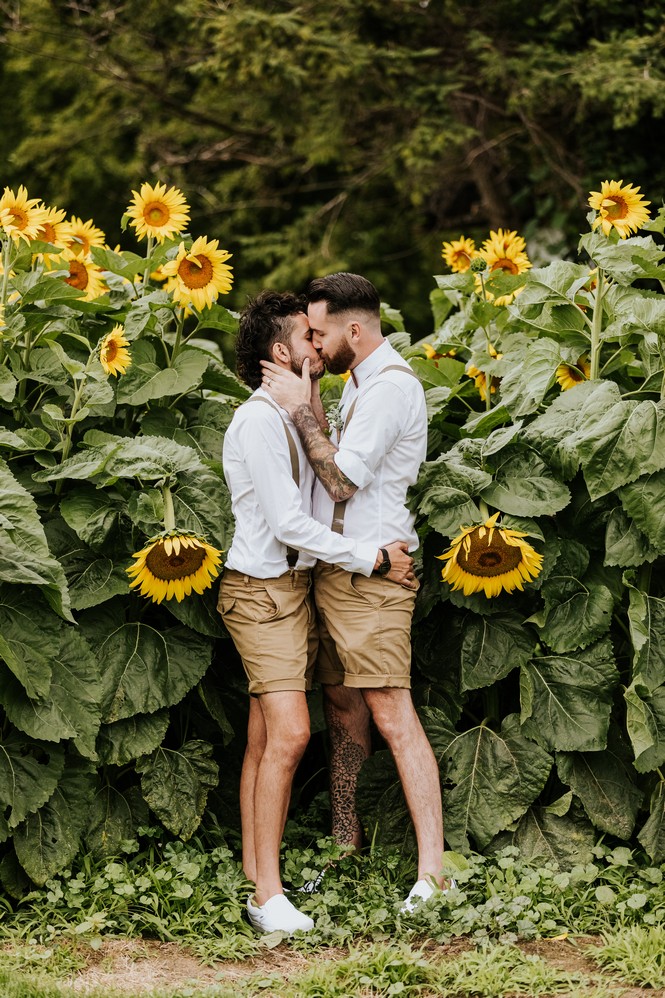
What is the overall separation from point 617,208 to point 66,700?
254cm

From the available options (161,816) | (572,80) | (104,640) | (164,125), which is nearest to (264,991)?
(161,816)

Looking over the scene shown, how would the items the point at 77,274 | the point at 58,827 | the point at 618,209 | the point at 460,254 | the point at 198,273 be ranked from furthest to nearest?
1. the point at 460,254
2. the point at 77,274
3. the point at 198,273
4. the point at 618,209
5. the point at 58,827

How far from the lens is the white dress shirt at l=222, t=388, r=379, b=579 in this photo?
3930 millimetres

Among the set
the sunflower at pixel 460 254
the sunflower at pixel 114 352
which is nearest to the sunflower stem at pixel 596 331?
the sunflower at pixel 460 254

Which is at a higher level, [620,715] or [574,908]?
[620,715]

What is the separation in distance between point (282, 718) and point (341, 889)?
2.01 ft

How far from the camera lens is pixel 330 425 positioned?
4.39 m

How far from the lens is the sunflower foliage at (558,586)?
13.4 feet

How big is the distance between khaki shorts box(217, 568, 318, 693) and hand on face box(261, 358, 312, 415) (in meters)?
0.57

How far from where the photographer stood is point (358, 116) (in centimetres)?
1102

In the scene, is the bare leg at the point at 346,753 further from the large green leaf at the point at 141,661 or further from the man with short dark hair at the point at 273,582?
the large green leaf at the point at 141,661

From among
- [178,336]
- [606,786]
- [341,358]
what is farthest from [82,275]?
[606,786]

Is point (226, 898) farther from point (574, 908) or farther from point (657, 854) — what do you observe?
point (657, 854)

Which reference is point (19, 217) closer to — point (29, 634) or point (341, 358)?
point (341, 358)
